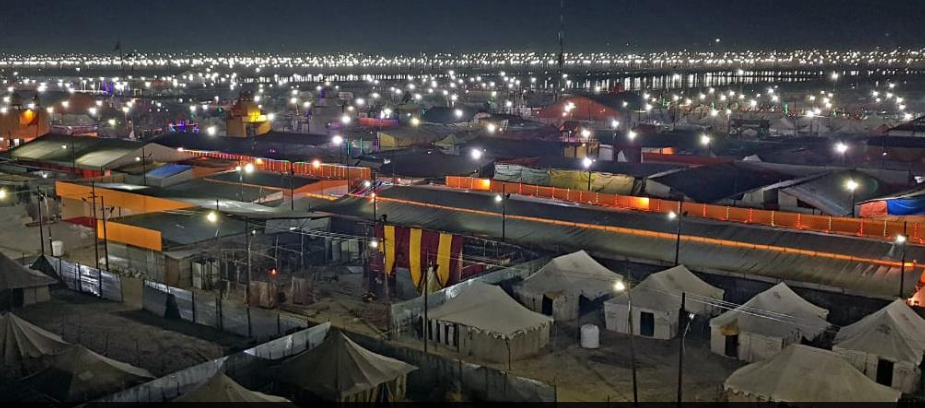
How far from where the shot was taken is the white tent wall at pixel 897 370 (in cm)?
1677

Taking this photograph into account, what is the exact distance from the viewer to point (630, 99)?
7962 centimetres

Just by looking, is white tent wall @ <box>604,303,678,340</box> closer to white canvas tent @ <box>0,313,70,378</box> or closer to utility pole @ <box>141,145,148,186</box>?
white canvas tent @ <box>0,313,70,378</box>

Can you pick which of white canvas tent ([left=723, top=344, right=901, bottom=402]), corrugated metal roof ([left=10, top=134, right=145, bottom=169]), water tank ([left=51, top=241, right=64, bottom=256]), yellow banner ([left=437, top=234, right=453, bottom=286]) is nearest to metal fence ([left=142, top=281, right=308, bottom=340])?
yellow banner ([left=437, top=234, right=453, bottom=286])

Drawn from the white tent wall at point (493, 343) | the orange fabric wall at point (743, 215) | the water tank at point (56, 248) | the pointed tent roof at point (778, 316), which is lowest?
the white tent wall at point (493, 343)

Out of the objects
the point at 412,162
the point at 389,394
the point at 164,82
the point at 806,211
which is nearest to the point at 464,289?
the point at 389,394

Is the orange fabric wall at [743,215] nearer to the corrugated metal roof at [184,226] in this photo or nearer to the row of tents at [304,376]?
the corrugated metal roof at [184,226]

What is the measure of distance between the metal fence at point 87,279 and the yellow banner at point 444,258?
29.2 feet

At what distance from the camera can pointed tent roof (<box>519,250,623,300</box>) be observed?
2203cm

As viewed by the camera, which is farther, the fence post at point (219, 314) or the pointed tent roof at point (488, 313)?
the fence post at point (219, 314)

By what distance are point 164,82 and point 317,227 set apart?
112 m

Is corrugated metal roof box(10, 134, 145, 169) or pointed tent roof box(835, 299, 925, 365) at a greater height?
corrugated metal roof box(10, 134, 145, 169)

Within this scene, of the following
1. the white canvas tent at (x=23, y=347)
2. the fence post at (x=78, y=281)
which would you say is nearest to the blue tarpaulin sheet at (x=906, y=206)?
the white canvas tent at (x=23, y=347)

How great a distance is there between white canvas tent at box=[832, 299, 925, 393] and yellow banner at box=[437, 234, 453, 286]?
35.2 ft

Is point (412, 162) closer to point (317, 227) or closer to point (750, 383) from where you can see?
point (317, 227)
